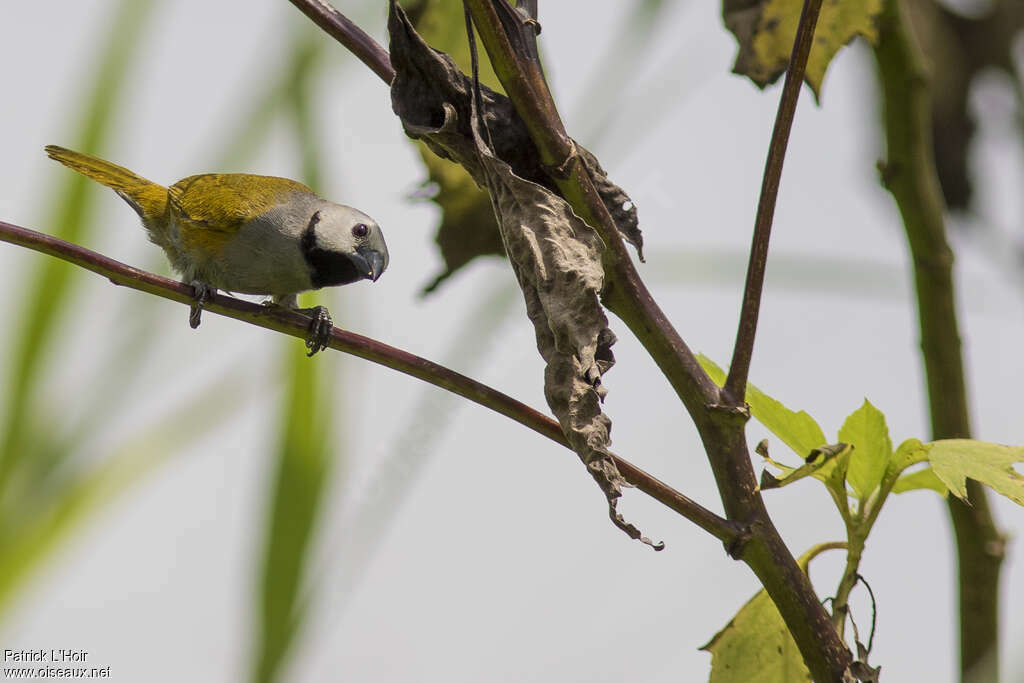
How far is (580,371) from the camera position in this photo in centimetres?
125

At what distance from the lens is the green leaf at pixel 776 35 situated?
5.96ft

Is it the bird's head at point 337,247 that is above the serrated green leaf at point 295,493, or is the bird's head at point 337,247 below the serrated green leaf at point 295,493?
above

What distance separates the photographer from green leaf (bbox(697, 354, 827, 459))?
1.38m

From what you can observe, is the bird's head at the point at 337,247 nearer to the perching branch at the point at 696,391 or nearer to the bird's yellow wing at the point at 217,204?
the bird's yellow wing at the point at 217,204

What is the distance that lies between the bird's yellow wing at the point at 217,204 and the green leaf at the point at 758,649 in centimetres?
187

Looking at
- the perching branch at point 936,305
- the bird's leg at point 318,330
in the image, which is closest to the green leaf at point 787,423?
the perching branch at point 936,305

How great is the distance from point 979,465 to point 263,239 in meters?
2.08

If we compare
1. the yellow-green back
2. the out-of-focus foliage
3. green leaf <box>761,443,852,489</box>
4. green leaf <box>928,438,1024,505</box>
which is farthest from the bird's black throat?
the out-of-focus foliage

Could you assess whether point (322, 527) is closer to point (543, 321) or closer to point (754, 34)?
point (543, 321)

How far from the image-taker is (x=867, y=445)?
4.53ft

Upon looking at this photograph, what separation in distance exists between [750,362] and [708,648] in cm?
47

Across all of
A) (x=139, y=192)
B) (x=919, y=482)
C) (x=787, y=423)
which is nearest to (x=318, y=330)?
(x=787, y=423)

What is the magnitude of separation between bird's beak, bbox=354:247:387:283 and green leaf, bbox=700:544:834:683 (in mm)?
1683

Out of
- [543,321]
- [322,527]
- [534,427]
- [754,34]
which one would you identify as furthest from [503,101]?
[754,34]
